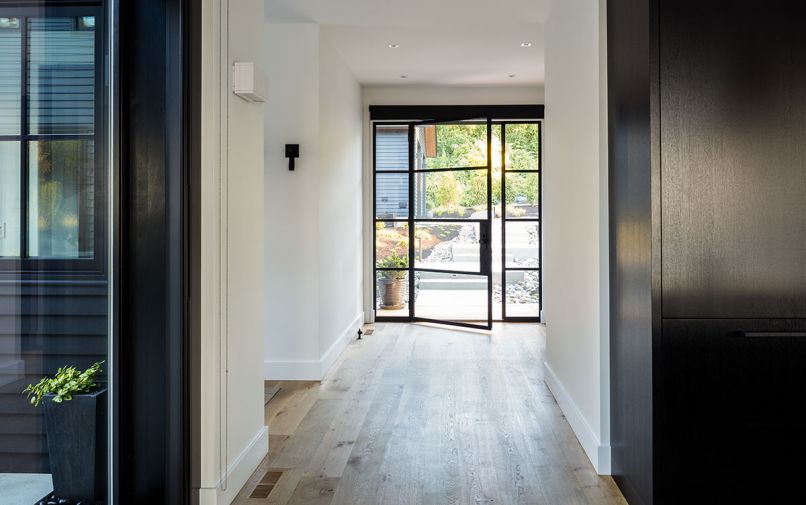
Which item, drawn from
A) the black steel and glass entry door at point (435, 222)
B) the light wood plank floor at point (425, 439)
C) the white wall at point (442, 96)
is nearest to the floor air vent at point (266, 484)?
the light wood plank floor at point (425, 439)

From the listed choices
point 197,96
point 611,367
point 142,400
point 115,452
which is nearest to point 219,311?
point 142,400

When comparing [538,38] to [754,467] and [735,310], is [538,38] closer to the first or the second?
[735,310]

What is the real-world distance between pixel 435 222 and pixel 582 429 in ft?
13.7

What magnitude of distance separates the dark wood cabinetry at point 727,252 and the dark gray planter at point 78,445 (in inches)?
72.7

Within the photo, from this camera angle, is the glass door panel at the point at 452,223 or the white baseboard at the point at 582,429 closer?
the white baseboard at the point at 582,429

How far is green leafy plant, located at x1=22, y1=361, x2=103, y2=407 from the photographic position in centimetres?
163

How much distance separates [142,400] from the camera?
7.23ft

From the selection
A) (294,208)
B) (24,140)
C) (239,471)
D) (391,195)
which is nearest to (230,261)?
(239,471)

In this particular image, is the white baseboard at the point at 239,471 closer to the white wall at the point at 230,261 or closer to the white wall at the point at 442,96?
the white wall at the point at 230,261

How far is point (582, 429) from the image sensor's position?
3309 mm

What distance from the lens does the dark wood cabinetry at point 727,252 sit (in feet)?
7.36

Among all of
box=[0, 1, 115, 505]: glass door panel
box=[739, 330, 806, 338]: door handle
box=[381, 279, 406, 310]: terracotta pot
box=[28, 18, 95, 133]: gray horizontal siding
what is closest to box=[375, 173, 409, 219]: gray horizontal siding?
box=[381, 279, 406, 310]: terracotta pot

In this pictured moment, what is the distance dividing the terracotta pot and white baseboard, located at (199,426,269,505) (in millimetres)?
4324

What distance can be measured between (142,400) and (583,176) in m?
2.35
